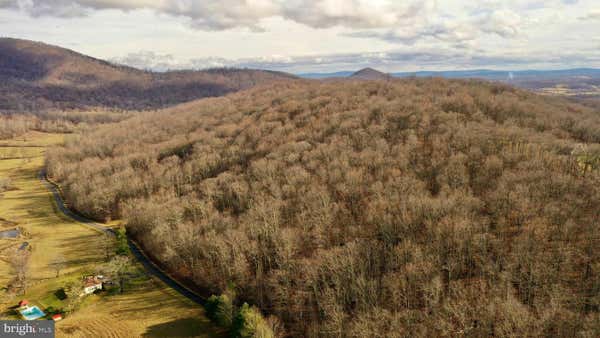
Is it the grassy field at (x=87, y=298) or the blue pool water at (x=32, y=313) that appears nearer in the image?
the grassy field at (x=87, y=298)

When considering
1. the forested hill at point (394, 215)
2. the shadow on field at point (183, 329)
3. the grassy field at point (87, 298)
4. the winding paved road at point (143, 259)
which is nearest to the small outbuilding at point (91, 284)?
the grassy field at point (87, 298)

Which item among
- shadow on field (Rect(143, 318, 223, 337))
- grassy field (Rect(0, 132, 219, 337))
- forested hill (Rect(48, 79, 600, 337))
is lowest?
grassy field (Rect(0, 132, 219, 337))

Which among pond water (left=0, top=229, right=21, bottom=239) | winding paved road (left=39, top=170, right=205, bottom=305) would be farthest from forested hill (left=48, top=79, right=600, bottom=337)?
pond water (left=0, top=229, right=21, bottom=239)

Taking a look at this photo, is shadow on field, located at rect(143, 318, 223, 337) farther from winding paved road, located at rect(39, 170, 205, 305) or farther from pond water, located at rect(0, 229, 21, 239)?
pond water, located at rect(0, 229, 21, 239)

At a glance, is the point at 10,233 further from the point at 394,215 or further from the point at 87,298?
the point at 394,215

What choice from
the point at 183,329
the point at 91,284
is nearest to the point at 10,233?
the point at 91,284

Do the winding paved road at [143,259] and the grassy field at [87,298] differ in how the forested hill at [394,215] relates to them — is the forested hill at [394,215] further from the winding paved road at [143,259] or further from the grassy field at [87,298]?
the grassy field at [87,298]
